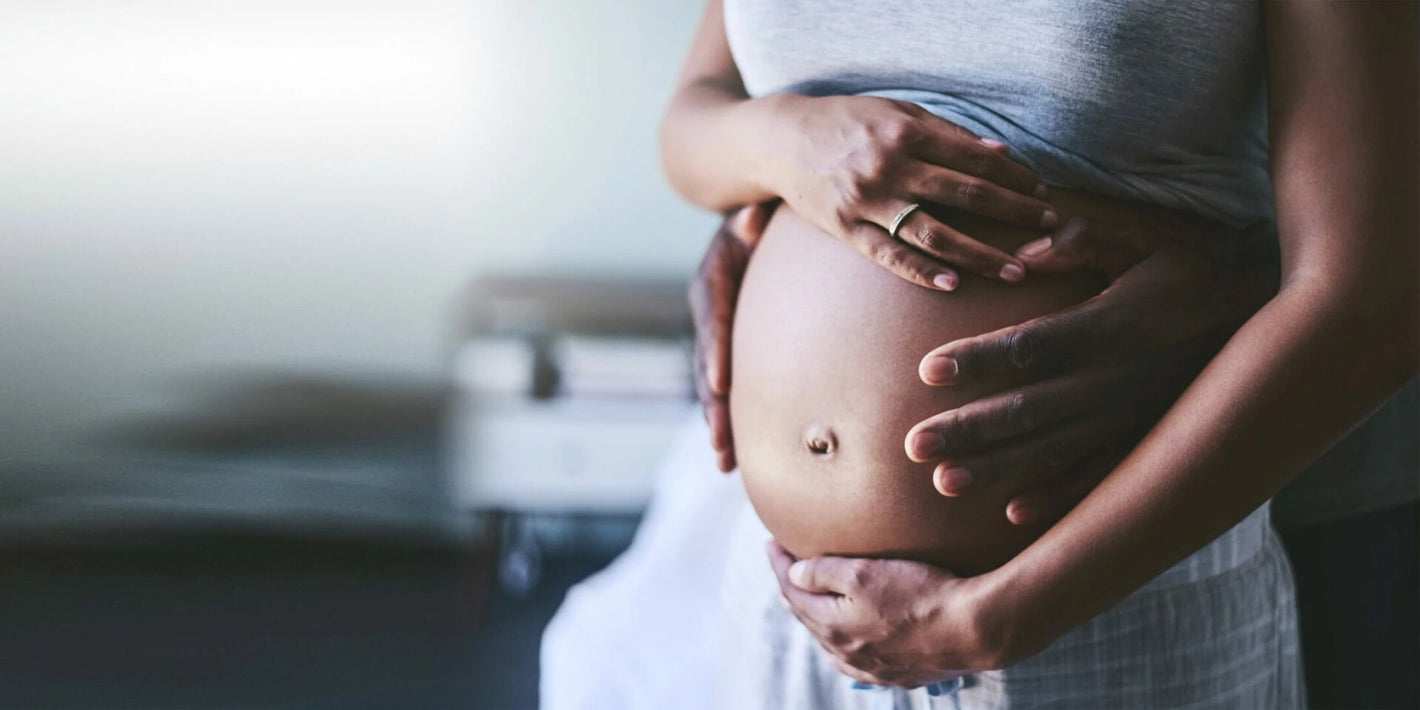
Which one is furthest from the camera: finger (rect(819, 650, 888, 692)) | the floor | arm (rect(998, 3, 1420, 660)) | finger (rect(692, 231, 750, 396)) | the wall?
the wall

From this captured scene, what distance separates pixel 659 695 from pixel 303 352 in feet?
7.36

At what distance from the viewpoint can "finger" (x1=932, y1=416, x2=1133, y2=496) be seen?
0.60 meters

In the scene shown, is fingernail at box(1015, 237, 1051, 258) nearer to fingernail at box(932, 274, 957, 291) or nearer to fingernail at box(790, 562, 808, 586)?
fingernail at box(932, 274, 957, 291)

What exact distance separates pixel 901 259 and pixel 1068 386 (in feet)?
0.41

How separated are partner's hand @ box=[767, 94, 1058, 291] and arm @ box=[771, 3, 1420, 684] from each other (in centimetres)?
14

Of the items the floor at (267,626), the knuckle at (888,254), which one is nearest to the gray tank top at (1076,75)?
→ the knuckle at (888,254)

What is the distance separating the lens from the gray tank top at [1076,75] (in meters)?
0.60

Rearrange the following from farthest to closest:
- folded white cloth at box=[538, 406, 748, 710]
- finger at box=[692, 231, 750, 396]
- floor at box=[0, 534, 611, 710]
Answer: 1. floor at box=[0, 534, 611, 710]
2. folded white cloth at box=[538, 406, 748, 710]
3. finger at box=[692, 231, 750, 396]

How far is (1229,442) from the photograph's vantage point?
55 cm

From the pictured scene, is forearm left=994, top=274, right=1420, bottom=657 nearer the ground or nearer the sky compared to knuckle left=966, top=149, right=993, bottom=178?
nearer the ground

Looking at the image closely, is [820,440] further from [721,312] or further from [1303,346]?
[1303,346]

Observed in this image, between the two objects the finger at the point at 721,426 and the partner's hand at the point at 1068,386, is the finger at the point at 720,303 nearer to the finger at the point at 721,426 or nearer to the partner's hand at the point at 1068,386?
the finger at the point at 721,426

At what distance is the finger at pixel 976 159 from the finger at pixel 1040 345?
9 cm

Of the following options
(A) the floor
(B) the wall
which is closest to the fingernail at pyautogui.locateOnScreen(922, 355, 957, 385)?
(A) the floor
